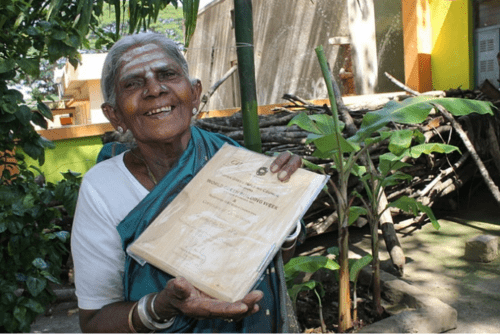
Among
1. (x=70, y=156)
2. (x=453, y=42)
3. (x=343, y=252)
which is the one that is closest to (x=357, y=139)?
(x=343, y=252)

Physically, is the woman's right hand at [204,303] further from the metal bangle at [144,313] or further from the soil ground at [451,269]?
the soil ground at [451,269]

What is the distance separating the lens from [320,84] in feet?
41.3

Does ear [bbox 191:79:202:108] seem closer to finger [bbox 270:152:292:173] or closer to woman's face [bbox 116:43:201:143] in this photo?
woman's face [bbox 116:43:201:143]

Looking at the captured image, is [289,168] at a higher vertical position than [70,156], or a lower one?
higher

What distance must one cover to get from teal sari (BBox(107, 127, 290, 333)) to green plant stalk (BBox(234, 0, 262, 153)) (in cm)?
36

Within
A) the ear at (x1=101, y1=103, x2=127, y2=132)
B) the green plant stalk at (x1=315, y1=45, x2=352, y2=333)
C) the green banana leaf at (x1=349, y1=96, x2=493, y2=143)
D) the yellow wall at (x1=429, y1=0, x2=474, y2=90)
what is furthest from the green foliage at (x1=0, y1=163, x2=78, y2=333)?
the yellow wall at (x1=429, y1=0, x2=474, y2=90)

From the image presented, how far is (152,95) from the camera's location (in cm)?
136

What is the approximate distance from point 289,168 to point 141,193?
0.44 m

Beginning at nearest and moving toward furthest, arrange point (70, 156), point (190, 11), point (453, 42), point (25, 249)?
point (190, 11) < point (25, 249) < point (70, 156) < point (453, 42)

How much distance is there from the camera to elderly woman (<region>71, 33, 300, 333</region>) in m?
1.26

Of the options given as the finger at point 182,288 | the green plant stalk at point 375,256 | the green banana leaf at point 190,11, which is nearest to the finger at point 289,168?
the finger at point 182,288

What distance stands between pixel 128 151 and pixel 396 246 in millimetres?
2720

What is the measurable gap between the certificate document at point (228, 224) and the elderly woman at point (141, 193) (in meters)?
0.06

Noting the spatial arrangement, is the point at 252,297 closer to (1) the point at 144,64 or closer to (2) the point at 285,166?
(2) the point at 285,166
